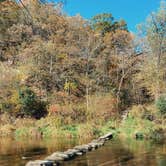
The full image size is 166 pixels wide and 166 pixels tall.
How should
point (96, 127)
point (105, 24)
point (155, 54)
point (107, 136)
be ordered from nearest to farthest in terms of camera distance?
point (107, 136) < point (96, 127) < point (155, 54) < point (105, 24)

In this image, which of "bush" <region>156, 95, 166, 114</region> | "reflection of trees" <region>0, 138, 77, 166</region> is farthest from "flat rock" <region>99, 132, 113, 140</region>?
"bush" <region>156, 95, 166, 114</region>

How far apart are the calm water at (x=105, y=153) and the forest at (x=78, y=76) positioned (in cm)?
540

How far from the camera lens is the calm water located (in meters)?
16.4

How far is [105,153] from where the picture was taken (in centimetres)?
1923

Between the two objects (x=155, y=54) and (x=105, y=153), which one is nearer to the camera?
(x=105, y=153)

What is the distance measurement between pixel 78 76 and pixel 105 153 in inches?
778

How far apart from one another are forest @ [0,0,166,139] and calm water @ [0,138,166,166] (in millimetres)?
5404

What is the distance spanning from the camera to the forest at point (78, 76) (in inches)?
1200

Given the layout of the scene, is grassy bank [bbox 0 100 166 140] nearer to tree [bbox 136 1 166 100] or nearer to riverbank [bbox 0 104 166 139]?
riverbank [bbox 0 104 166 139]

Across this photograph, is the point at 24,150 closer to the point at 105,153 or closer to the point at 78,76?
the point at 105,153

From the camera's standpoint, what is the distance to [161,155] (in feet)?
60.1

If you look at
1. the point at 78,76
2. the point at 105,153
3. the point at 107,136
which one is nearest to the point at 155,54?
the point at 78,76

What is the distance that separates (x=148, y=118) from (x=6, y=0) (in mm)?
21286

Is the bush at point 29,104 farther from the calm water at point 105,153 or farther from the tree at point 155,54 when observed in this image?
the tree at point 155,54
